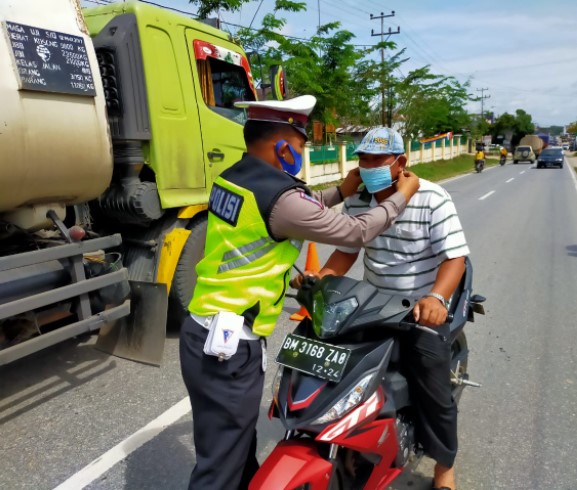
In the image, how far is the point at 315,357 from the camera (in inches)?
76.0

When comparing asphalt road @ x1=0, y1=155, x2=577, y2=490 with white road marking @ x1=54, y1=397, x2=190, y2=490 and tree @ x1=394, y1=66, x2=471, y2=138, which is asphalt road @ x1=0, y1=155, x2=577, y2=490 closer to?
white road marking @ x1=54, y1=397, x2=190, y2=490

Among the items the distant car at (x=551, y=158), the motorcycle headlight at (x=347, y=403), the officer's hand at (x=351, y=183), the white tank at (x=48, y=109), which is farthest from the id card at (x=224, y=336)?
the distant car at (x=551, y=158)

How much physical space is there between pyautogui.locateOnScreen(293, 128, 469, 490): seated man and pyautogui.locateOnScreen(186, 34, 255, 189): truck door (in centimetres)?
255

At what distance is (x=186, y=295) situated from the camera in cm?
458

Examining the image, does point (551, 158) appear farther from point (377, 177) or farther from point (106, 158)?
point (377, 177)

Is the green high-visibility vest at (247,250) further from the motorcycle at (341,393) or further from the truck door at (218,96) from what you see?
the truck door at (218,96)

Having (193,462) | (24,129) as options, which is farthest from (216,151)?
(193,462)

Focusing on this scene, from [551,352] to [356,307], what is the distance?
301 centimetres

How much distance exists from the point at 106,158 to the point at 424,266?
7.94 feet

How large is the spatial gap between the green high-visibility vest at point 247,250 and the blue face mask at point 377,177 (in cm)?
51

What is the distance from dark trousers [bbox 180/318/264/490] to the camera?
1.83m

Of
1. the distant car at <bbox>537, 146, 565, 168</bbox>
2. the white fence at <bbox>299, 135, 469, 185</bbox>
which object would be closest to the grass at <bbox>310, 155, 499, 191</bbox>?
the white fence at <bbox>299, 135, 469, 185</bbox>

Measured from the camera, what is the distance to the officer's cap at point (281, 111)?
5.78 ft

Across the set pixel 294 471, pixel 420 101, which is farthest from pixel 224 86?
pixel 420 101
